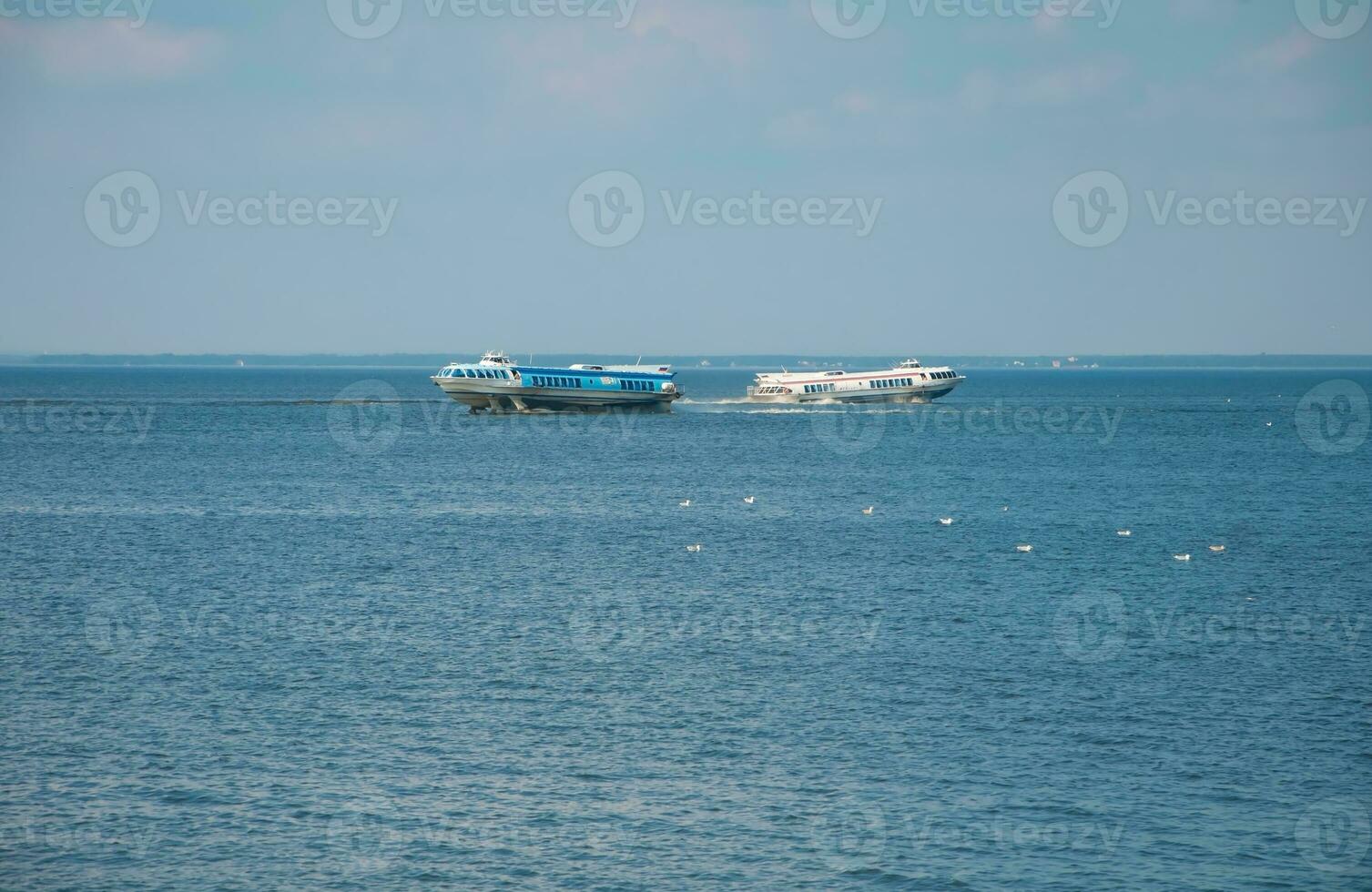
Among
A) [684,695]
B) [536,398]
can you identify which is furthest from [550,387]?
[684,695]

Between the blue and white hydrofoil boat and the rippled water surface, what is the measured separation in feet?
258

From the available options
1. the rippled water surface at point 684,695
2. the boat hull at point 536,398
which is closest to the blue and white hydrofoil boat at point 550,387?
the boat hull at point 536,398

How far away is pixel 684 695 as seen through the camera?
141ft

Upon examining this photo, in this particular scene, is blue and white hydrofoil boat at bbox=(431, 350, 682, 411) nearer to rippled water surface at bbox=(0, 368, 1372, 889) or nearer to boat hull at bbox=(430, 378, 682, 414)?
boat hull at bbox=(430, 378, 682, 414)

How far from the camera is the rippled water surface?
103ft

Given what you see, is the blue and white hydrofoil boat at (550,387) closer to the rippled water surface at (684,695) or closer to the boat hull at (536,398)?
the boat hull at (536,398)

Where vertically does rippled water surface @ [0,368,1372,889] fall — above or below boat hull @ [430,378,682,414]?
below

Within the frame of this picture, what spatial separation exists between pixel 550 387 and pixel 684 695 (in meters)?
131

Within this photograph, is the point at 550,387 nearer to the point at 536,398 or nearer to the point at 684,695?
the point at 536,398

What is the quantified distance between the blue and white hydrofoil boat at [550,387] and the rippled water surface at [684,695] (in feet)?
258

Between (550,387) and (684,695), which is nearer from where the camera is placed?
(684,695)

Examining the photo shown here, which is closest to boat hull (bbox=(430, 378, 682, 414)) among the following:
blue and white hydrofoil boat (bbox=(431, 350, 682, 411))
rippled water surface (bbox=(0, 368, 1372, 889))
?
blue and white hydrofoil boat (bbox=(431, 350, 682, 411))

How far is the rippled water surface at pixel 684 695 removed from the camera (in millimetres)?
31406

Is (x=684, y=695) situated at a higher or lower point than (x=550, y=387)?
lower
